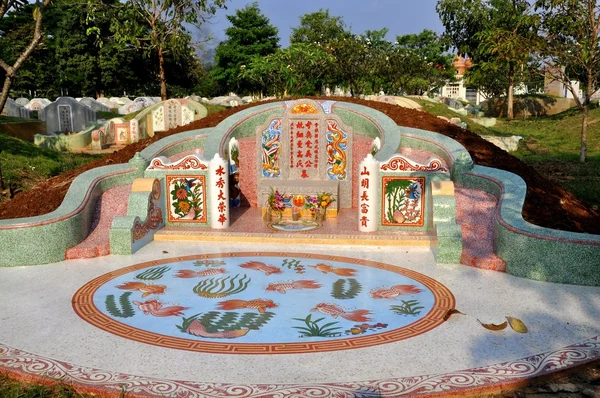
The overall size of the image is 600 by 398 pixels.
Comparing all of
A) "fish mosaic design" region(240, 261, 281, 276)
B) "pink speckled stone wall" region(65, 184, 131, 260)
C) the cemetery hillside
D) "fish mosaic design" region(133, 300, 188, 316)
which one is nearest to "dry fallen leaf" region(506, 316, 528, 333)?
the cemetery hillside

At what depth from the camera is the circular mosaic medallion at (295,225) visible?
11.1 metres

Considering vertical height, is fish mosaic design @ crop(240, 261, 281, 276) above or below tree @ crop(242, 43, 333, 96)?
below

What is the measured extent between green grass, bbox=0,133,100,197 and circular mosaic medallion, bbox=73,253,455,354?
845 cm

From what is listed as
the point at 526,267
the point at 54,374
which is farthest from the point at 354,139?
the point at 54,374

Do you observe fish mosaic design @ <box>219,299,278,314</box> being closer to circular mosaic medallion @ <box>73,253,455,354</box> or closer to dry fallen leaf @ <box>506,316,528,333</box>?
circular mosaic medallion @ <box>73,253,455,354</box>

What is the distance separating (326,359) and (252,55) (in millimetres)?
48120

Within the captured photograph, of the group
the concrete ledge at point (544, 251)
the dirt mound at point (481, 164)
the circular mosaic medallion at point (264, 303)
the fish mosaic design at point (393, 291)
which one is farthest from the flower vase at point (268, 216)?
the concrete ledge at point (544, 251)

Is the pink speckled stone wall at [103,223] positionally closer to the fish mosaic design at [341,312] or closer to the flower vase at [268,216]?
the flower vase at [268,216]

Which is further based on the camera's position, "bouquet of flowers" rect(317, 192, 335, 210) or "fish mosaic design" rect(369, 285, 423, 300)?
"bouquet of flowers" rect(317, 192, 335, 210)

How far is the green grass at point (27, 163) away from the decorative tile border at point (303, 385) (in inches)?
433

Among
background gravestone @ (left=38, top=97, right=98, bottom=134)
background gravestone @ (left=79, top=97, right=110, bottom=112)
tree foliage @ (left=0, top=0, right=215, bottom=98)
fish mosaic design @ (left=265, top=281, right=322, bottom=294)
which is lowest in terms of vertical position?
fish mosaic design @ (left=265, top=281, right=322, bottom=294)

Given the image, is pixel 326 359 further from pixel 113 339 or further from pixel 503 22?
pixel 503 22

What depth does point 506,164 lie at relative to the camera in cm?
1234

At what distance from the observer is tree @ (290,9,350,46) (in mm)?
54156
